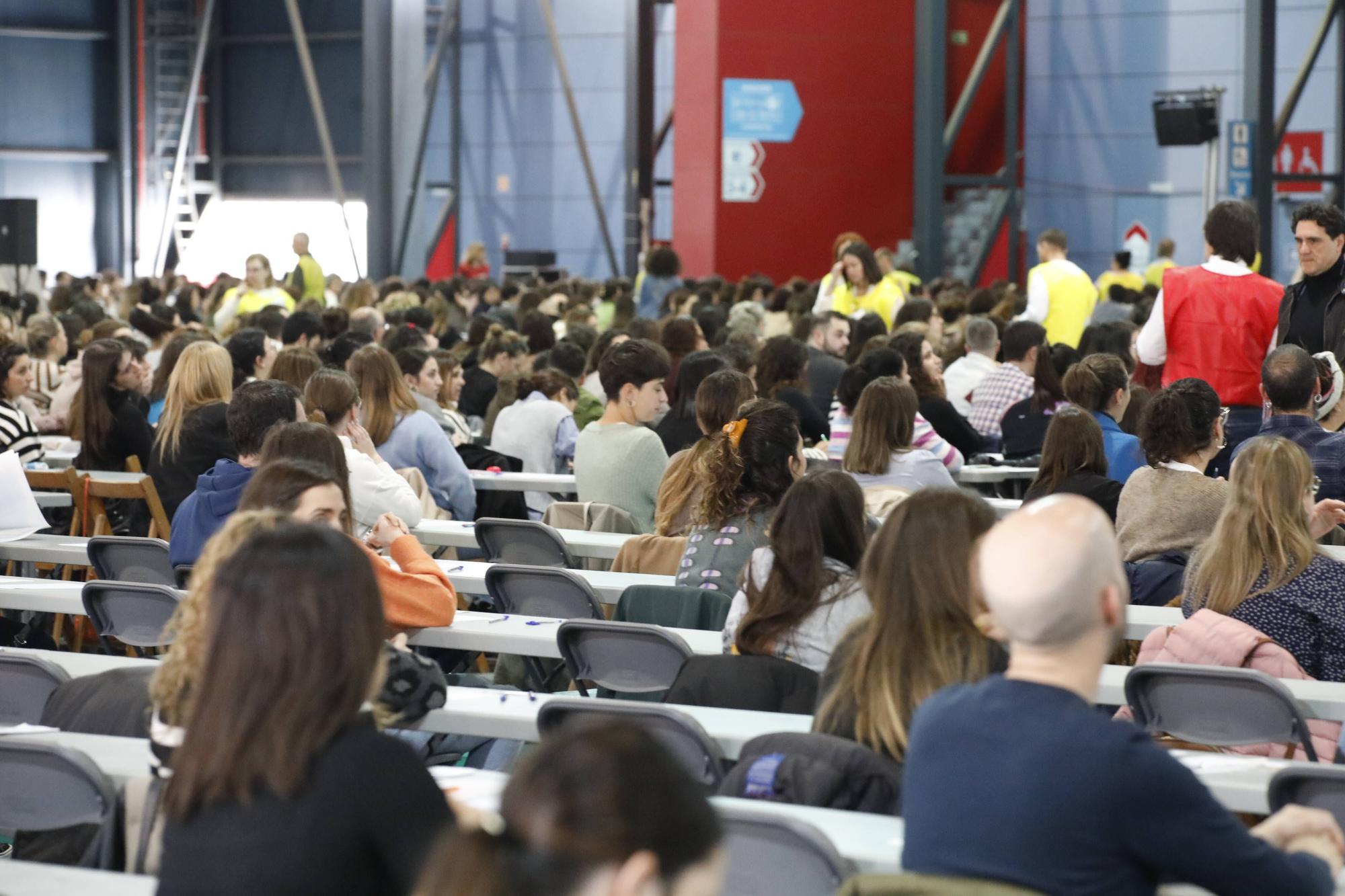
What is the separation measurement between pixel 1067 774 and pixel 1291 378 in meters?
3.49

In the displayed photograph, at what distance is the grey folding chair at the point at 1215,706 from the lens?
327cm

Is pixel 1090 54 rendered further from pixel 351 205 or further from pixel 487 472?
pixel 487 472

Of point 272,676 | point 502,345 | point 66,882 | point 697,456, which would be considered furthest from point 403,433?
point 272,676

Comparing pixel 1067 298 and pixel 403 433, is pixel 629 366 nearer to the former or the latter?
pixel 403 433

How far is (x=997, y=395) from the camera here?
319 inches

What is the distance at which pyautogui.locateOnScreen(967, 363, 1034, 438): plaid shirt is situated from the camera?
8.01m

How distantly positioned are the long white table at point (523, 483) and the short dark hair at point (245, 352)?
137cm

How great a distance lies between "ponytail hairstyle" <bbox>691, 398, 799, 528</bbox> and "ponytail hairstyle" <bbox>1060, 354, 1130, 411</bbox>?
7.64ft

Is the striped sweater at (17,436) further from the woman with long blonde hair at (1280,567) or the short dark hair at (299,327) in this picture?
the woman with long blonde hair at (1280,567)

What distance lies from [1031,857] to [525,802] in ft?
2.68

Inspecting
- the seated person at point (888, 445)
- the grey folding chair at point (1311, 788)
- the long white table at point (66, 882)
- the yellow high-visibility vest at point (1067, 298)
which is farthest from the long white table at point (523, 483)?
the yellow high-visibility vest at point (1067, 298)

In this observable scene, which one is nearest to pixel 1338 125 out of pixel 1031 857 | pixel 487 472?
pixel 487 472

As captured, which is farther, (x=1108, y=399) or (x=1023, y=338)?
(x=1023, y=338)

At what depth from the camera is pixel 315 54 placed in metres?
24.9
